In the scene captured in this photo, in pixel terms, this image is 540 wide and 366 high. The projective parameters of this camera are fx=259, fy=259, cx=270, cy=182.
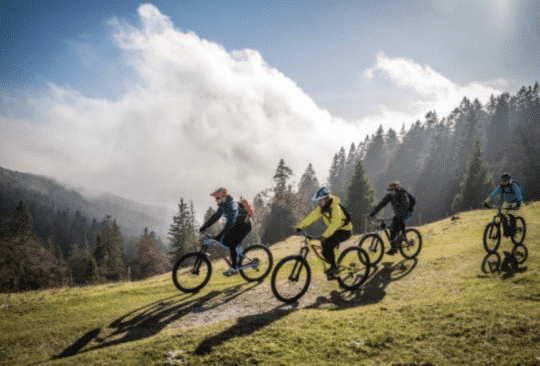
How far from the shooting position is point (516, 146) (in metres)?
83.3

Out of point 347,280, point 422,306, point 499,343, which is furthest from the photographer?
point 347,280

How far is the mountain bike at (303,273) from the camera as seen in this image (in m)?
6.73

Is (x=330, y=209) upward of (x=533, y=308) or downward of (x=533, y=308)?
upward

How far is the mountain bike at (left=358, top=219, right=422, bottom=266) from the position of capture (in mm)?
10352

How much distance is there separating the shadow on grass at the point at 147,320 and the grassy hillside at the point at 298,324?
0.03 meters

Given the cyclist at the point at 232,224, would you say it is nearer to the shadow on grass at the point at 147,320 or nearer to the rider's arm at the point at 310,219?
the shadow on grass at the point at 147,320

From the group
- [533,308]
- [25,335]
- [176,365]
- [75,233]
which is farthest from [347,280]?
[75,233]

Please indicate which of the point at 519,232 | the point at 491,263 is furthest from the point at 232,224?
the point at 519,232

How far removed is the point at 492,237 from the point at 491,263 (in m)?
1.98

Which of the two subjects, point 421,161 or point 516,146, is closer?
point 516,146

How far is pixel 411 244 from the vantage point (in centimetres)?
1054

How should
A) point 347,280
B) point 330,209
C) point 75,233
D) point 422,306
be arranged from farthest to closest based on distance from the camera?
point 75,233 < point 347,280 < point 330,209 < point 422,306

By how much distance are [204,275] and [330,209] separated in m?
4.93

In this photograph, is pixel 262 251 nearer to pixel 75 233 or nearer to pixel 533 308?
pixel 533 308
